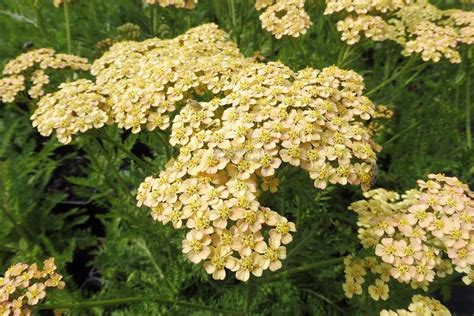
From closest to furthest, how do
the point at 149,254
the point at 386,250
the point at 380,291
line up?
the point at 386,250 < the point at 380,291 < the point at 149,254

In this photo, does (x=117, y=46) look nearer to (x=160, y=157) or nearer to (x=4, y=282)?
(x=160, y=157)

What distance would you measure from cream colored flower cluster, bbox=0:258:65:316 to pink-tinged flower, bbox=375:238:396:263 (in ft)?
4.91

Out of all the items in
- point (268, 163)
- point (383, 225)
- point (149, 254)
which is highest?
point (268, 163)

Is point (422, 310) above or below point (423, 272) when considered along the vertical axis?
below

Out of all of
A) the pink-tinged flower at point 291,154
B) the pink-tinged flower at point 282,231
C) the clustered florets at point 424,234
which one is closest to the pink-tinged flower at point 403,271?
the clustered florets at point 424,234

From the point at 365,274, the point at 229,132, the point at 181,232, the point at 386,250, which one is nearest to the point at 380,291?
the point at 365,274

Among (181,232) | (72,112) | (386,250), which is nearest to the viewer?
(386,250)

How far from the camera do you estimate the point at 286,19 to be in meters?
3.12

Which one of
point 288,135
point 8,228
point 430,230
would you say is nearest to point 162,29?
point 8,228

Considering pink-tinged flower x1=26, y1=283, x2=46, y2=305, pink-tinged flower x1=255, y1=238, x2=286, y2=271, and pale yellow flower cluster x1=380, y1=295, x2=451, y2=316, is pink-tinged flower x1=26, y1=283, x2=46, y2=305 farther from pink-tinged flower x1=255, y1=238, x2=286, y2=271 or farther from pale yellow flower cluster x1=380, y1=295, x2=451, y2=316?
pale yellow flower cluster x1=380, y1=295, x2=451, y2=316

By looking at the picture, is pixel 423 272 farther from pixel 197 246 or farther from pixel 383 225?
pixel 197 246

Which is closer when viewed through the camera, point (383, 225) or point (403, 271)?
point (403, 271)

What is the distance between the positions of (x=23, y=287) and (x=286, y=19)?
2.28 m

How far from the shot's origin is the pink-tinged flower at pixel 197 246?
183 centimetres
